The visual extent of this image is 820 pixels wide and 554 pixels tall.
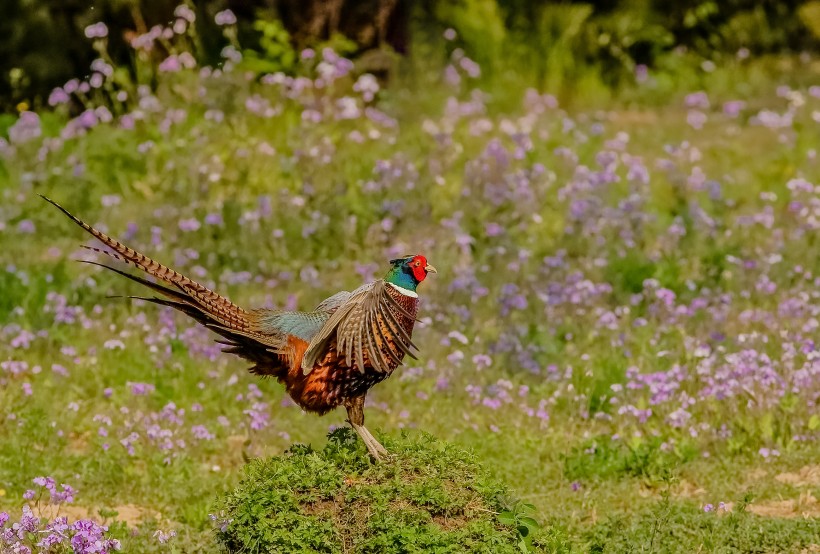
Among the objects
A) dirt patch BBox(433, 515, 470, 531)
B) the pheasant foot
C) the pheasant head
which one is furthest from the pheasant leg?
the pheasant head

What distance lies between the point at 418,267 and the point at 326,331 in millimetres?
452

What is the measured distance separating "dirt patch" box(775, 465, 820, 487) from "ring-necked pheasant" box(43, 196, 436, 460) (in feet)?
7.88

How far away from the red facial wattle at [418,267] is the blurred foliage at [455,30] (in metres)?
6.45

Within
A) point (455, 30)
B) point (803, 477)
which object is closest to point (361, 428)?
point (803, 477)

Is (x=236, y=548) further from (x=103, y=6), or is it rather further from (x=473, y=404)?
(x=103, y=6)

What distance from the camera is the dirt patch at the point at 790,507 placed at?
582 cm

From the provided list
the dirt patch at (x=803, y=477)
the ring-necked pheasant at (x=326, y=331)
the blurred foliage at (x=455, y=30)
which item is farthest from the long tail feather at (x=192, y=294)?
the blurred foliage at (x=455, y=30)

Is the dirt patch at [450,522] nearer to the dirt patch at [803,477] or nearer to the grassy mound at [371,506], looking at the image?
the grassy mound at [371,506]

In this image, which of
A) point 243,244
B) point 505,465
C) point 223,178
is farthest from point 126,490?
point 223,178

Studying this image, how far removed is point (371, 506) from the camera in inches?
188

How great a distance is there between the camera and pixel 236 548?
497 cm

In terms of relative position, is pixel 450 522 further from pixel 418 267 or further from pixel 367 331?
pixel 418 267

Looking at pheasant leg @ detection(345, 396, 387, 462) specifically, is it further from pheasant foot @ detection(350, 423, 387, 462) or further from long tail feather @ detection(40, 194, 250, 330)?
long tail feather @ detection(40, 194, 250, 330)

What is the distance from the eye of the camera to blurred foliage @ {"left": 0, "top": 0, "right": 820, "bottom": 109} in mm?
12039
